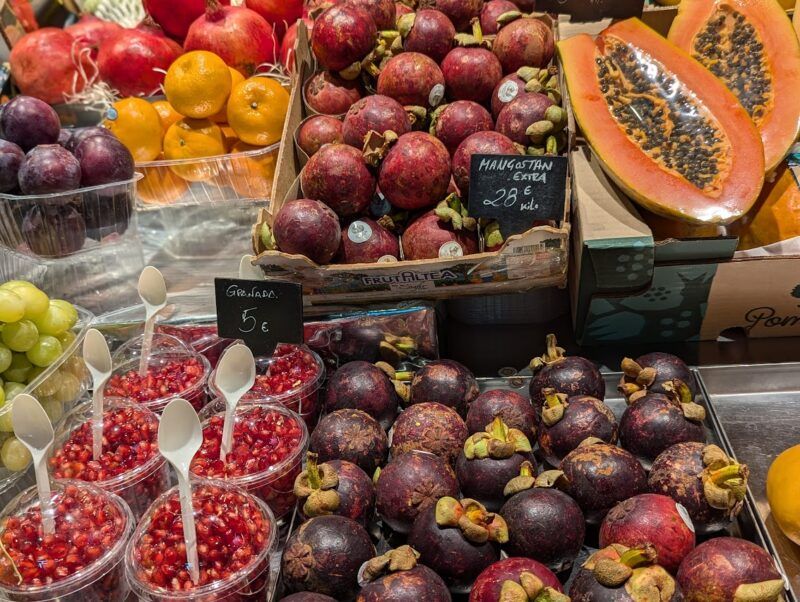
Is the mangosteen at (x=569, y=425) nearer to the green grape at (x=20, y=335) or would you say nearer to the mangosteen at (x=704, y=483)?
the mangosteen at (x=704, y=483)

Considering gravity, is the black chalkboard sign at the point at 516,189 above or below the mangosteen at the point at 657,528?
above

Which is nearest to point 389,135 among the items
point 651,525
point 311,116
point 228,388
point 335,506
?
point 311,116

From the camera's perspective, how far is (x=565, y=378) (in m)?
1.48

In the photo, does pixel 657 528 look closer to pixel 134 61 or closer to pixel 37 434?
pixel 37 434

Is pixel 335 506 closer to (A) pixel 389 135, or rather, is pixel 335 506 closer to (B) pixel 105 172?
(A) pixel 389 135

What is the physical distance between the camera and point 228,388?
4.66ft

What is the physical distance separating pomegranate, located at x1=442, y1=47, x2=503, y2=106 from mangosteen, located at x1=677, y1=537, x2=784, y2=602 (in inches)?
51.8

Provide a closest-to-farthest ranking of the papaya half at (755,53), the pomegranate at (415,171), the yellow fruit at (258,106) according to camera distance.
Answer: the pomegranate at (415,171) → the papaya half at (755,53) → the yellow fruit at (258,106)

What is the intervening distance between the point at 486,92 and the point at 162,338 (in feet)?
3.60

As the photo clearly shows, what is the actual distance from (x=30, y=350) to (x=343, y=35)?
1147mm

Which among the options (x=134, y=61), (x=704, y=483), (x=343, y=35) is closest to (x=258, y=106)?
(x=343, y=35)

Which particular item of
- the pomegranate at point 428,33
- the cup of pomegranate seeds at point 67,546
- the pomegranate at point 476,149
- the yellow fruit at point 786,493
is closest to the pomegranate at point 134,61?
the pomegranate at point 428,33

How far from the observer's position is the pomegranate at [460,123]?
6.04 feet

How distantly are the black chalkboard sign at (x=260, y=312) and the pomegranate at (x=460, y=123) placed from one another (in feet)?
2.10
